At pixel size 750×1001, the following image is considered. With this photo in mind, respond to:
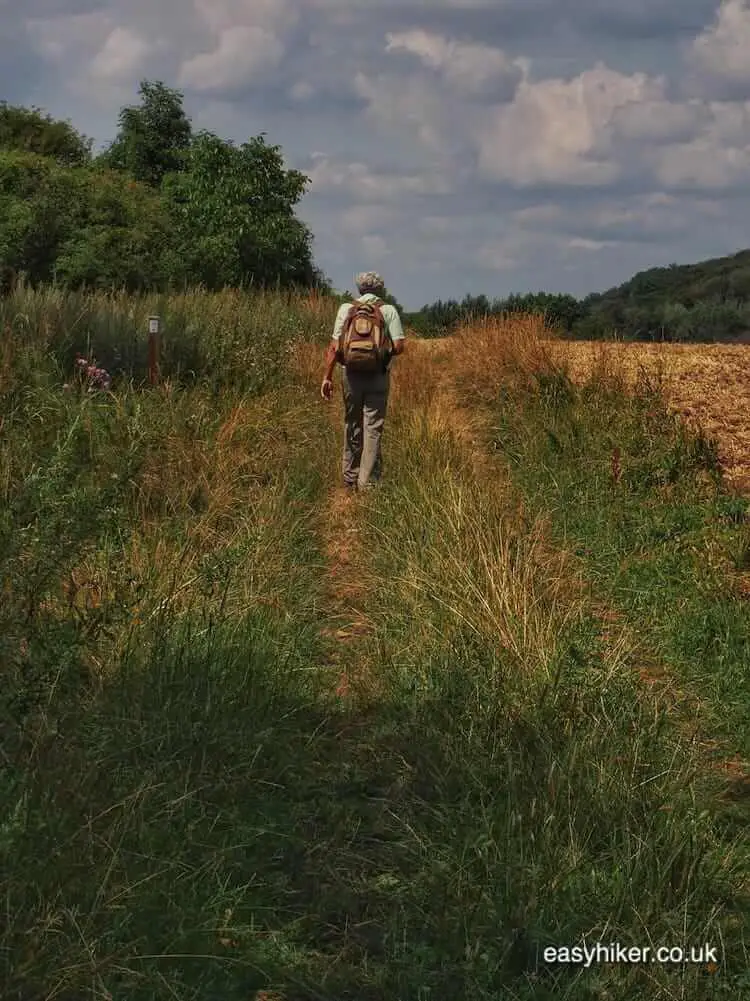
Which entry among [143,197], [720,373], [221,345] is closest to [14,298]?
[221,345]

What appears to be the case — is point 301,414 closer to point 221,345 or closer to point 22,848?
point 221,345

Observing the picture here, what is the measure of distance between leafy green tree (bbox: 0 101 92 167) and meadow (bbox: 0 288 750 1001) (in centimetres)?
2550

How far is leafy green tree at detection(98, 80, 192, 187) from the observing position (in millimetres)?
32156

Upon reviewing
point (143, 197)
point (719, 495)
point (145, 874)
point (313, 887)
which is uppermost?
point (143, 197)

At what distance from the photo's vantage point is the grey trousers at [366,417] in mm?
7863

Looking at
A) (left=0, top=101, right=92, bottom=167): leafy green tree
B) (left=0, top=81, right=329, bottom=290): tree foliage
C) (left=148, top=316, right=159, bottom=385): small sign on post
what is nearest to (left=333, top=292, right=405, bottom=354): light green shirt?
(left=148, top=316, right=159, bottom=385): small sign on post

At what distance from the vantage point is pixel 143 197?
19500 millimetres

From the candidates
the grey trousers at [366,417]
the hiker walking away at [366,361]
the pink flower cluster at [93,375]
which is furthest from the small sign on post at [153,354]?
the grey trousers at [366,417]

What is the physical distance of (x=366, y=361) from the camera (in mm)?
7602

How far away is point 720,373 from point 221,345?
5908mm

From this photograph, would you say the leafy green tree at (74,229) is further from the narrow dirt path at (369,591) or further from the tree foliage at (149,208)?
the narrow dirt path at (369,591)

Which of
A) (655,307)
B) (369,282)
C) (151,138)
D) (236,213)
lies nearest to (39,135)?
A: (151,138)

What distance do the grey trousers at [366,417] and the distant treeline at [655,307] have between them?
4852 millimetres

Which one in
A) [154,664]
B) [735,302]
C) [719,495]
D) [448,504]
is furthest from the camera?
[735,302]
